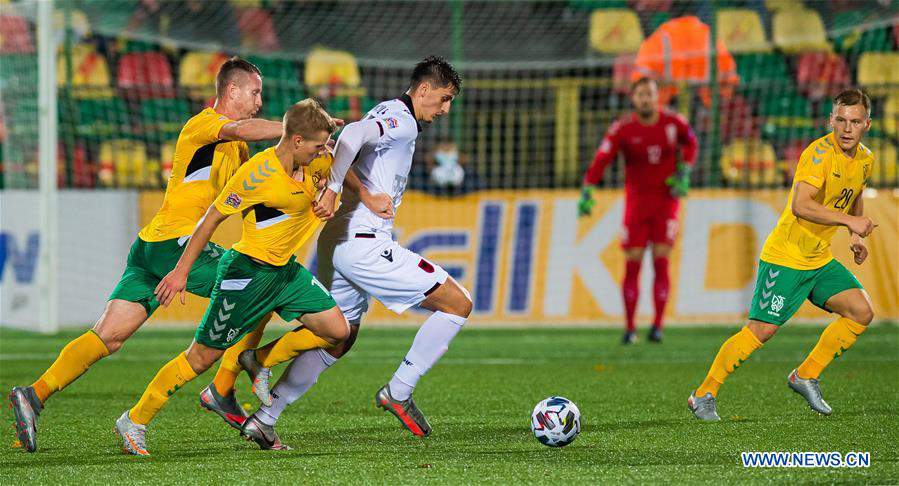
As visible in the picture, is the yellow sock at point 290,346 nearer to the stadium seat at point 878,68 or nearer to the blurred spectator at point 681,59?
the blurred spectator at point 681,59

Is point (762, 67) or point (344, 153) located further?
point (762, 67)

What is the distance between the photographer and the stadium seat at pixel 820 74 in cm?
1505

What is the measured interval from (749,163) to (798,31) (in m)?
2.28

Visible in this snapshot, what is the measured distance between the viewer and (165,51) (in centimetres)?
1616

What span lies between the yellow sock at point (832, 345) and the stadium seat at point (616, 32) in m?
9.32

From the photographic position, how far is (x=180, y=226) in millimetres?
6148

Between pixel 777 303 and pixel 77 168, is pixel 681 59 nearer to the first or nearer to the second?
pixel 77 168

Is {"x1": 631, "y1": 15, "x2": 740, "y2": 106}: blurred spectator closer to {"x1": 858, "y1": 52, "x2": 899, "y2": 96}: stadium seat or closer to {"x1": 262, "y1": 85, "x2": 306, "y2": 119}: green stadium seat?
{"x1": 858, "y1": 52, "x2": 899, "y2": 96}: stadium seat

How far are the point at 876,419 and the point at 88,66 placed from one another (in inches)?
444

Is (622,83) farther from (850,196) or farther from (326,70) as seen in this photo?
(850,196)

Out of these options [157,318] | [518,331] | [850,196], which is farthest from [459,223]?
[850,196]

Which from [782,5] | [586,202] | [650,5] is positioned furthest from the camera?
[650,5]

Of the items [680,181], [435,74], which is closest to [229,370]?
[435,74]

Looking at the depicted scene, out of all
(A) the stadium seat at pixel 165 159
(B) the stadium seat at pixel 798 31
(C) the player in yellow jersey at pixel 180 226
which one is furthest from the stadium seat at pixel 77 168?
(C) the player in yellow jersey at pixel 180 226
